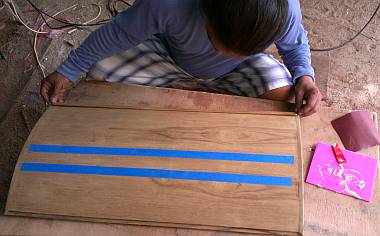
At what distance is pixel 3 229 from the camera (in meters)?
0.93

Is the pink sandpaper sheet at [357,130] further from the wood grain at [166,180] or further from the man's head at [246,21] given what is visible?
the man's head at [246,21]

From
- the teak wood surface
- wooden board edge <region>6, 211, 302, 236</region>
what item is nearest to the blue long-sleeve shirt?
the teak wood surface

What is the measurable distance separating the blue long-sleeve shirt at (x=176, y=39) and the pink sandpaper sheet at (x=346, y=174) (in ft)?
0.83

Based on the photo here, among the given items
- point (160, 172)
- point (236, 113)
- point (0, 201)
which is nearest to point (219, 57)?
point (236, 113)

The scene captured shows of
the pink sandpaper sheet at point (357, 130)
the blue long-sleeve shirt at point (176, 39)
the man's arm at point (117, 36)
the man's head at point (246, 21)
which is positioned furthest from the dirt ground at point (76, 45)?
the man's head at point (246, 21)

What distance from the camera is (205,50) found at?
1055 mm

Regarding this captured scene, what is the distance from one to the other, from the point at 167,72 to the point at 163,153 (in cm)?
37

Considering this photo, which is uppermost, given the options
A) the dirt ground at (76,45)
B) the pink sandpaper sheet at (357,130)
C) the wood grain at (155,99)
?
the wood grain at (155,99)

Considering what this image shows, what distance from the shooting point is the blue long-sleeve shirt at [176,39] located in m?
0.92

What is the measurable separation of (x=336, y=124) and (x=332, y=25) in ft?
2.88

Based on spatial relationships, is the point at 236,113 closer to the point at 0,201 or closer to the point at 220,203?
the point at 220,203

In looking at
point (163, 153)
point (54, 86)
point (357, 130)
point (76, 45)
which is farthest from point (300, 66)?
point (76, 45)

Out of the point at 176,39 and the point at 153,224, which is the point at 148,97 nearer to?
the point at 176,39

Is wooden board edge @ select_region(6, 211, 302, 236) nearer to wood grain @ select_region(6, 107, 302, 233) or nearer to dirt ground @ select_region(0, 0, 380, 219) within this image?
wood grain @ select_region(6, 107, 302, 233)
